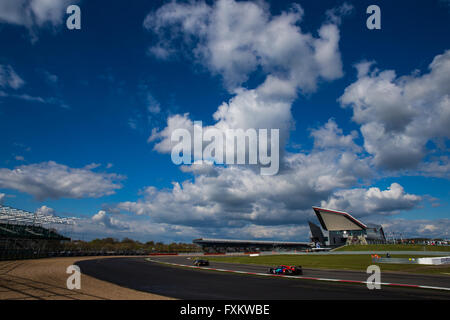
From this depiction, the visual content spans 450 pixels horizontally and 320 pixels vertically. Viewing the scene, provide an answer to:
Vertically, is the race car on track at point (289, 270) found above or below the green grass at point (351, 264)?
above

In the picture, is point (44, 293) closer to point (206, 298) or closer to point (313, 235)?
point (206, 298)

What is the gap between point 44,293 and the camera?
16844 mm

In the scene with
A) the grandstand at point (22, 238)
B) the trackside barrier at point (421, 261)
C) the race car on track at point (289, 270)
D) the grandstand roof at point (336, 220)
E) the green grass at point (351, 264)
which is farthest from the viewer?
the grandstand roof at point (336, 220)

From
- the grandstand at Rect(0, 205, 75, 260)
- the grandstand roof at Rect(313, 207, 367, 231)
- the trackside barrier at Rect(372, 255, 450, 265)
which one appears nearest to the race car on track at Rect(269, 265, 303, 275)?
the trackside barrier at Rect(372, 255, 450, 265)

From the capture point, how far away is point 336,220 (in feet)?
439

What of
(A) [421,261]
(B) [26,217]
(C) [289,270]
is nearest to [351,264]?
(A) [421,261]

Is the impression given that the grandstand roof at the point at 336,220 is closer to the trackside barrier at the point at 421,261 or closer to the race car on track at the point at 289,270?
the trackside barrier at the point at 421,261

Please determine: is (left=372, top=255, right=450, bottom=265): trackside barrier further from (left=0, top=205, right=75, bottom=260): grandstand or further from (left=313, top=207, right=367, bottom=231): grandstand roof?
(left=313, top=207, right=367, bottom=231): grandstand roof

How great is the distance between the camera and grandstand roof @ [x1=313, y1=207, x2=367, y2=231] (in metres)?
129

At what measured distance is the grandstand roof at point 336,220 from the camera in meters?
129

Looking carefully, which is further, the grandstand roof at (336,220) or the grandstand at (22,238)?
the grandstand roof at (336,220)

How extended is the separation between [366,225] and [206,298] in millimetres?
133818

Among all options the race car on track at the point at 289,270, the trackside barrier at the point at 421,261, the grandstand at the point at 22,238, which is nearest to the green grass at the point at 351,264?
the trackside barrier at the point at 421,261
